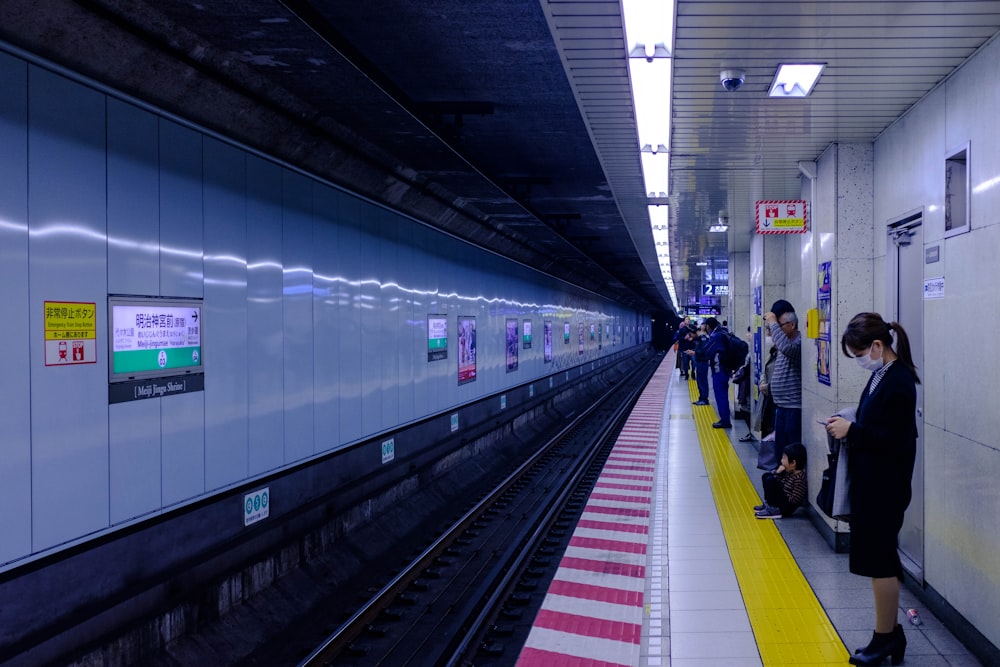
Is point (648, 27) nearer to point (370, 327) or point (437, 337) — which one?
point (370, 327)

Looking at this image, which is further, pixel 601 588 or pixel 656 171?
pixel 656 171

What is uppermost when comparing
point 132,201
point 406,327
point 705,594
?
point 132,201

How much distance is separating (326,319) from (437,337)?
356 centimetres

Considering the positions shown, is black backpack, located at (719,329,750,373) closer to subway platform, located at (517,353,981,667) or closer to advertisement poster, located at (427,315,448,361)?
subway platform, located at (517,353,981,667)

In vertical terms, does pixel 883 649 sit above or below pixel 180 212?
below

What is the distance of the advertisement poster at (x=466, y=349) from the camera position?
1174 centimetres

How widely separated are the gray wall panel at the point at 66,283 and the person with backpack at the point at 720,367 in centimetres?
963

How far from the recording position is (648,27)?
4281 mm

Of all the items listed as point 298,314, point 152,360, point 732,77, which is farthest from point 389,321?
point 732,77

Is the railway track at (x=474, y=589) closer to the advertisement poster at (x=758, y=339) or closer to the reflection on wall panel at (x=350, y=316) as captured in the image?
the reflection on wall panel at (x=350, y=316)

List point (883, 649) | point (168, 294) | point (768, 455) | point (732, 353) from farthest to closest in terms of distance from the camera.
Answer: point (732, 353) < point (768, 455) < point (168, 294) < point (883, 649)

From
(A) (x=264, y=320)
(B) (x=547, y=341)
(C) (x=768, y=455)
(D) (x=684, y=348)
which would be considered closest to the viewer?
(A) (x=264, y=320)

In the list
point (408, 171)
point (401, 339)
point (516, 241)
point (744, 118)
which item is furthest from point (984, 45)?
point (516, 241)

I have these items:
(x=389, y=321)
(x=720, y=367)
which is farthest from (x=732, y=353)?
(x=389, y=321)
